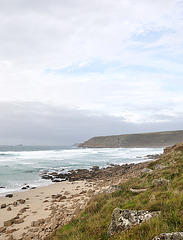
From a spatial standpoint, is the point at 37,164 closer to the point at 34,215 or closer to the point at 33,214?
the point at 33,214

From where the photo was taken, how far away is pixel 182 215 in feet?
13.5

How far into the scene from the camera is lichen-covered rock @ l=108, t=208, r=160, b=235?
420 cm

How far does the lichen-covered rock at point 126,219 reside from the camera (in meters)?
4.20

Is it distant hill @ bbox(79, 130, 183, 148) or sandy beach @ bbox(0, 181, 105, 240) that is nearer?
sandy beach @ bbox(0, 181, 105, 240)

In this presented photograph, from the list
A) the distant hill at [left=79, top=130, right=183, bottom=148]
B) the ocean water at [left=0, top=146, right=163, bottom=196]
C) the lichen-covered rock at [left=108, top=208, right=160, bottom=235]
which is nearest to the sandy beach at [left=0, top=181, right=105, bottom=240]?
the ocean water at [left=0, top=146, right=163, bottom=196]

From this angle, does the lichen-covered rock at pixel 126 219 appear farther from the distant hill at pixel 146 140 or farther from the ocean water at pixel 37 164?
the distant hill at pixel 146 140

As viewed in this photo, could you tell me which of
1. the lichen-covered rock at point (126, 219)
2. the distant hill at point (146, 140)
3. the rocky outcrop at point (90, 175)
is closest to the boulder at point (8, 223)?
the lichen-covered rock at point (126, 219)

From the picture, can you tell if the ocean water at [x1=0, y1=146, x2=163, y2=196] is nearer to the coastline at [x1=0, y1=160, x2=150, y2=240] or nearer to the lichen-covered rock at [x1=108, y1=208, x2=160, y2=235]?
the coastline at [x1=0, y1=160, x2=150, y2=240]

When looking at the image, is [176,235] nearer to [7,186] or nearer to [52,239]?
→ [52,239]

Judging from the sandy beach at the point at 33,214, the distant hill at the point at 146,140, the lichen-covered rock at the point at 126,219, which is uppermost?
the lichen-covered rock at the point at 126,219

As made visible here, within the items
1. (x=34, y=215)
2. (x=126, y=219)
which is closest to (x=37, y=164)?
(x=34, y=215)

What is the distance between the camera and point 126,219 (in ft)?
14.3

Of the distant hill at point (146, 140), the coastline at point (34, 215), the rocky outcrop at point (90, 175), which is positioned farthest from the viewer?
the distant hill at point (146, 140)

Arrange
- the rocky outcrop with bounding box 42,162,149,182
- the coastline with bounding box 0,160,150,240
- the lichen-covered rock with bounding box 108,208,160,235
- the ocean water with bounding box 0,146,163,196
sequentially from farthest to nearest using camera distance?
the rocky outcrop with bounding box 42,162,149,182
the ocean water with bounding box 0,146,163,196
the coastline with bounding box 0,160,150,240
the lichen-covered rock with bounding box 108,208,160,235
